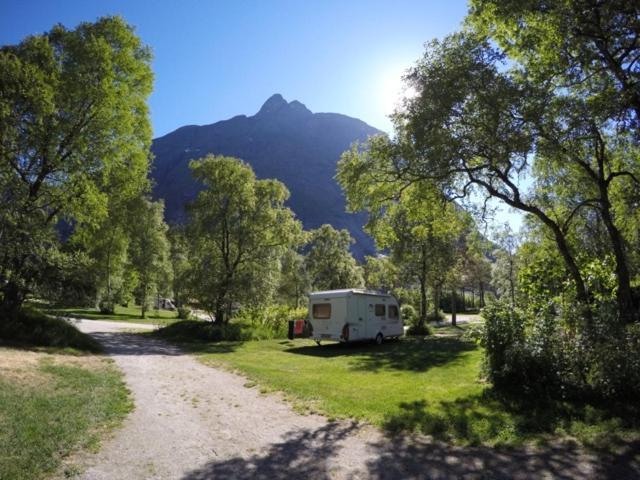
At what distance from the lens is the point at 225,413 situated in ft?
25.1

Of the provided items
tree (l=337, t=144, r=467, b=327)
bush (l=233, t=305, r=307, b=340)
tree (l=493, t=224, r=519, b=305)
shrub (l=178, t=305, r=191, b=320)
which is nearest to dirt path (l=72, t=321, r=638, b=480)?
tree (l=337, t=144, r=467, b=327)

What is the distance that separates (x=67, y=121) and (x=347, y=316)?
13686 millimetres

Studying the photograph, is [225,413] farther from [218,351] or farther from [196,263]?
[196,263]

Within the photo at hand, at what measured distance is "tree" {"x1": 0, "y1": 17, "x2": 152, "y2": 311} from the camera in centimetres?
1366

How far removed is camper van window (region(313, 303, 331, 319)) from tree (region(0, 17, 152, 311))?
1013cm

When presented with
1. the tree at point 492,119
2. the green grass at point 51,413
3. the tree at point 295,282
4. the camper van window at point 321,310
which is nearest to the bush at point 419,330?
the camper van window at point 321,310

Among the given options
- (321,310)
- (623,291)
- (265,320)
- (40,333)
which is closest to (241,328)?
(265,320)

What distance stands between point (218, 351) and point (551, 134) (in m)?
14.0

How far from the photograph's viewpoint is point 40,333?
46.8ft

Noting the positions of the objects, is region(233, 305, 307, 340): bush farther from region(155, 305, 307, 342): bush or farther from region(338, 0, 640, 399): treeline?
region(338, 0, 640, 399): treeline

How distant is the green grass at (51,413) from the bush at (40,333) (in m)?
3.48

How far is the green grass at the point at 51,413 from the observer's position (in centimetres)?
489

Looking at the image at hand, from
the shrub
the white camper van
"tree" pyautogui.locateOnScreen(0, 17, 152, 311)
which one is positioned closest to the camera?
"tree" pyautogui.locateOnScreen(0, 17, 152, 311)

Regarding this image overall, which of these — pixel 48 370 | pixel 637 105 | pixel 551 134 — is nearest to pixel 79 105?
pixel 48 370
